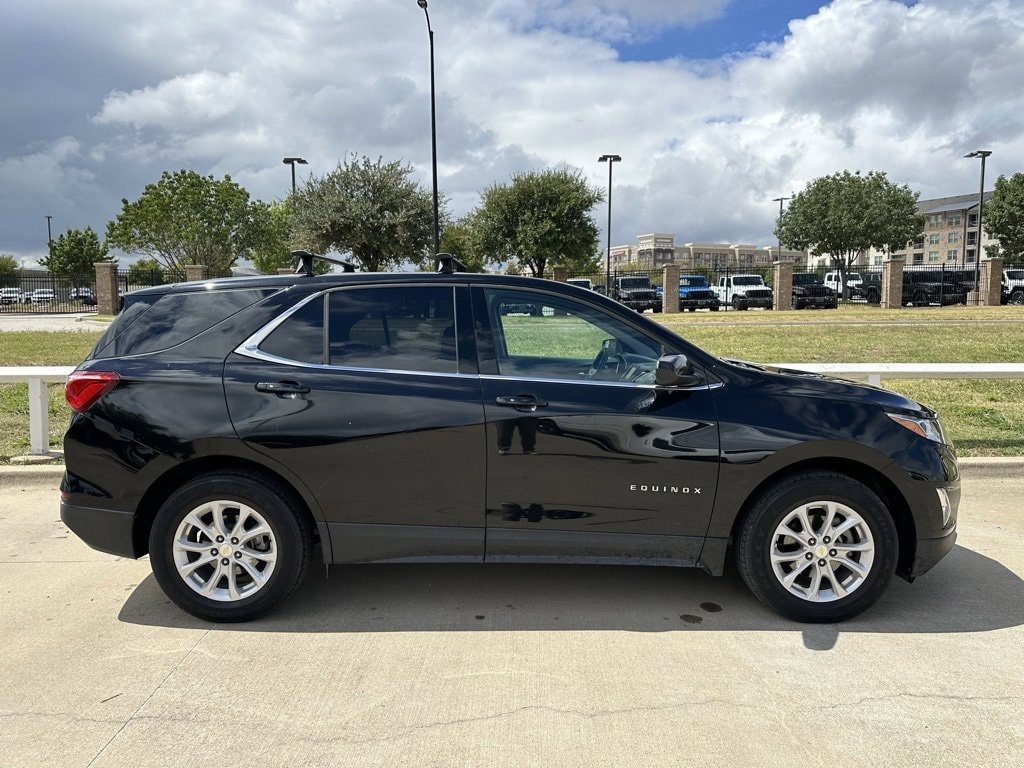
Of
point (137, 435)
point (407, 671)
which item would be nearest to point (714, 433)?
point (407, 671)

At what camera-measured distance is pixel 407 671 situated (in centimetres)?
337

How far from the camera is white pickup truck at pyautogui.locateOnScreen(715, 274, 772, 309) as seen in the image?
37.7 metres

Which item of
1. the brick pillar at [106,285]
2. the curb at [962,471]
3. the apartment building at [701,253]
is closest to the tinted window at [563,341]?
the curb at [962,471]

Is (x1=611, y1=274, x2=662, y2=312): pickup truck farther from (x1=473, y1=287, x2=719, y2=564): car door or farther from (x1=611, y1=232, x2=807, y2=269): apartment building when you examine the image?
(x1=611, y1=232, x2=807, y2=269): apartment building

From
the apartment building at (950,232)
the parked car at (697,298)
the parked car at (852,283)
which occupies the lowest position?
the parked car at (697,298)

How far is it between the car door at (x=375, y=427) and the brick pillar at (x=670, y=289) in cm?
3352

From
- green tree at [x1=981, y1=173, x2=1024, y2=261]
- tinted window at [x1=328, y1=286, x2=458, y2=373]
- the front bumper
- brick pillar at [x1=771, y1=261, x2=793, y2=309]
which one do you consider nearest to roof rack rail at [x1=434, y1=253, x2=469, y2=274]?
tinted window at [x1=328, y1=286, x2=458, y2=373]

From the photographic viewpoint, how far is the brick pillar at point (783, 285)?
121 feet

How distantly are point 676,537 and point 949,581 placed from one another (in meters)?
1.86

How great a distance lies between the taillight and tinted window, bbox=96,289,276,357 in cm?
14

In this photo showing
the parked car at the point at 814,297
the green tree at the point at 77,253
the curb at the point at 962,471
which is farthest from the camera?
the green tree at the point at 77,253

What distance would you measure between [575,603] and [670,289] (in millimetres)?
33611

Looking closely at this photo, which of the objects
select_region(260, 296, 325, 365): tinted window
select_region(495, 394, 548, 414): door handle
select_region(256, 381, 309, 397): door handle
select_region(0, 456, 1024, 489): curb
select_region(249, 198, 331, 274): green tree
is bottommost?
select_region(0, 456, 1024, 489): curb

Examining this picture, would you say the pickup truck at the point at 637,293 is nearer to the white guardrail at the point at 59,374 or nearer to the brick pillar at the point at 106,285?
the brick pillar at the point at 106,285
